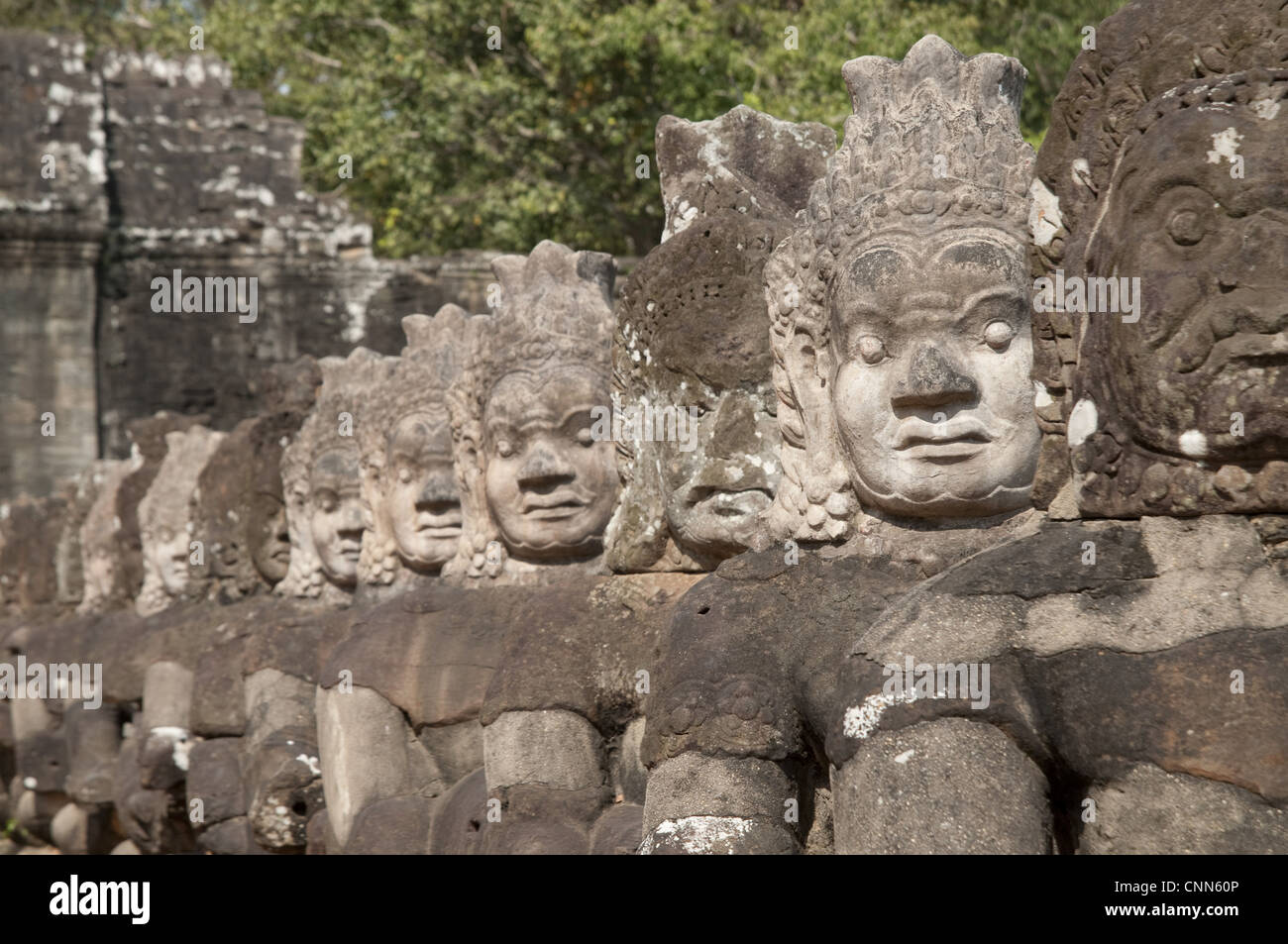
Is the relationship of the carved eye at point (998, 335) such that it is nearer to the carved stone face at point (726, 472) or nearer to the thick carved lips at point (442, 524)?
the carved stone face at point (726, 472)

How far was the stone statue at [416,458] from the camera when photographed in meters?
7.21

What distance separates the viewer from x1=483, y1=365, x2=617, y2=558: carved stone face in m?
6.11

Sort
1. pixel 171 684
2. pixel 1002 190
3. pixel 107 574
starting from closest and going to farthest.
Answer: pixel 1002 190, pixel 171 684, pixel 107 574

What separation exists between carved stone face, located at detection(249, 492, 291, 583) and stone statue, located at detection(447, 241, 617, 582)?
95.0 inches

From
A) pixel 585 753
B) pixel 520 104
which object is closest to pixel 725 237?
pixel 585 753

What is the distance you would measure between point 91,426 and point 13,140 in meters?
2.78

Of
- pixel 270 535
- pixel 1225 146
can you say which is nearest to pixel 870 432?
pixel 1225 146

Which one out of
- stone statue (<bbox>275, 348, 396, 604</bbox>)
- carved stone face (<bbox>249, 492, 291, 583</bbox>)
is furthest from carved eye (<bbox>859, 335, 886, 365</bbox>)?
carved stone face (<bbox>249, 492, 291, 583</bbox>)

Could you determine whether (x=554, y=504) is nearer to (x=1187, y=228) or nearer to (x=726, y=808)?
(x=726, y=808)

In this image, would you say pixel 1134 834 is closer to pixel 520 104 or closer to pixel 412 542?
pixel 412 542

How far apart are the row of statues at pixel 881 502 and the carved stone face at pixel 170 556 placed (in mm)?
3164

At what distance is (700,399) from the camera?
5.30 metres

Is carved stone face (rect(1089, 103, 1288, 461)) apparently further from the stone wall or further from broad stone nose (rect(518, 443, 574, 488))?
A: the stone wall

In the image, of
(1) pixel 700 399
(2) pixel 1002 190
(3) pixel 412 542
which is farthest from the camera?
(3) pixel 412 542
